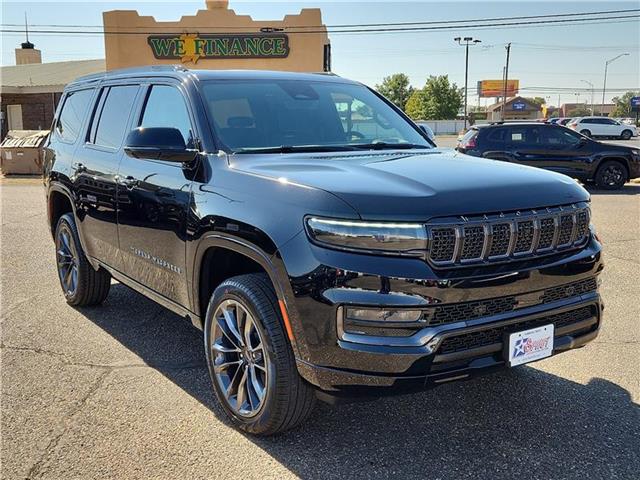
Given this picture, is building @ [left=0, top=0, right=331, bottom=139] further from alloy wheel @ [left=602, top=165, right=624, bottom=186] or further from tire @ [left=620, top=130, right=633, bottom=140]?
tire @ [left=620, top=130, right=633, bottom=140]

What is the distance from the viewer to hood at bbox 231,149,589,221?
277 centimetres

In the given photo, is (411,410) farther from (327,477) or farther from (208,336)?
(208,336)

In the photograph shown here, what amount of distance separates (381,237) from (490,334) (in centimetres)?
72

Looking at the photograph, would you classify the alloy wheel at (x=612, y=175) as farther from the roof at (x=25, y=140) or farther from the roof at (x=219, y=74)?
the roof at (x=25, y=140)

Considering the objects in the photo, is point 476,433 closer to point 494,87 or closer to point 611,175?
point 611,175

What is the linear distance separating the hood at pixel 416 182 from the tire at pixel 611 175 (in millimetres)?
12643

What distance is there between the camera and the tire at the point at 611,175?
14.9 metres

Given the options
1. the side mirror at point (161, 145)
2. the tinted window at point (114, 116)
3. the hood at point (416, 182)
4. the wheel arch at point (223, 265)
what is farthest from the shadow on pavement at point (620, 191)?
the side mirror at point (161, 145)

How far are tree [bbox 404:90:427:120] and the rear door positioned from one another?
92528 mm

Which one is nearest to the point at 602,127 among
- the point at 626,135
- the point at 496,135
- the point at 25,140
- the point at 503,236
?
the point at 626,135

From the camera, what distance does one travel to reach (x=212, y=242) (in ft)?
11.1

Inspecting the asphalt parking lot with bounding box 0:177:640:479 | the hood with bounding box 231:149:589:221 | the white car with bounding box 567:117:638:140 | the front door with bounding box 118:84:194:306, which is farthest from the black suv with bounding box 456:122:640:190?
the white car with bounding box 567:117:638:140

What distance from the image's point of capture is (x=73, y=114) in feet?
18.7

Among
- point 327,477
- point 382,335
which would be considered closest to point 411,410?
point 327,477
